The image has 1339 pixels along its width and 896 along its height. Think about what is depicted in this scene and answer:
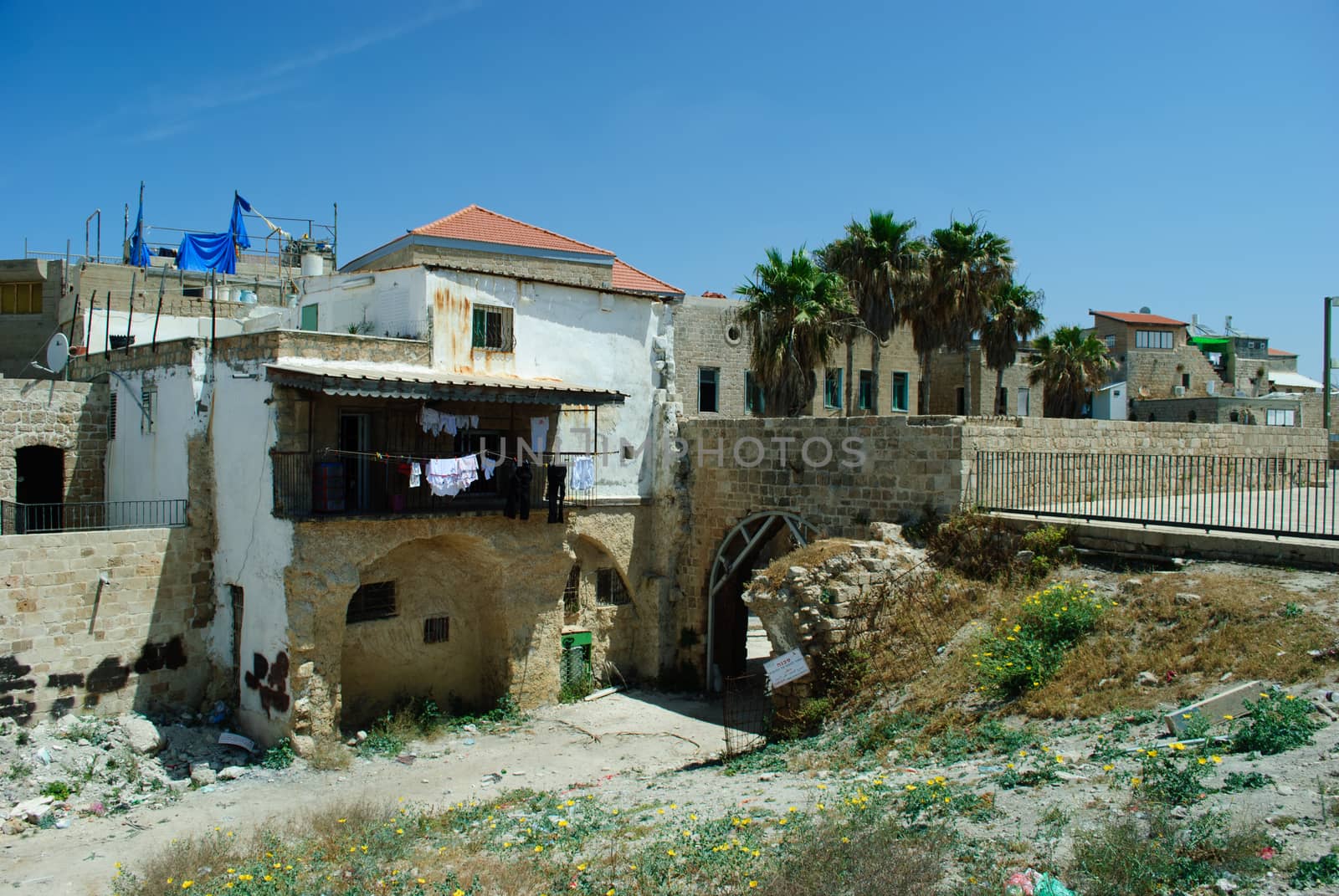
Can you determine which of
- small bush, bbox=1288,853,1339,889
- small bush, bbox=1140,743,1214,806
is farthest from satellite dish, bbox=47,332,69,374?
small bush, bbox=1288,853,1339,889

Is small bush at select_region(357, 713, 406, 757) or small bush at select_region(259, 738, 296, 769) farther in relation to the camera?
small bush at select_region(357, 713, 406, 757)

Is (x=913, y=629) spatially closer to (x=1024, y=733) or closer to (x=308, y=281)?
(x=1024, y=733)

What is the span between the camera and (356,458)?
59.9 ft

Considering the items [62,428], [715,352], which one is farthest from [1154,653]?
[62,428]

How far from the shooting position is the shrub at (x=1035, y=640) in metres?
11.9

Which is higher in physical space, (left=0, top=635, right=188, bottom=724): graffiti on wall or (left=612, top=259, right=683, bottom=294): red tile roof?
(left=612, top=259, right=683, bottom=294): red tile roof

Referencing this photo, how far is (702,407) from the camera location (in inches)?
1222

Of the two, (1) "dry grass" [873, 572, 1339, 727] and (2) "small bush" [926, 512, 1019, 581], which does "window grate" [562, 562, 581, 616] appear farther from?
(1) "dry grass" [873, 572, 1339, 727]

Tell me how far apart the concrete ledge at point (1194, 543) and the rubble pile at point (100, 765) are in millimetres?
14059

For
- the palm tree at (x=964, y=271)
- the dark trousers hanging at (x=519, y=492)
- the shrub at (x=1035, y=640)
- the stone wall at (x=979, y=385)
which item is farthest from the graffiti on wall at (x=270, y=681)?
the stone wall at (x=979, y=385)

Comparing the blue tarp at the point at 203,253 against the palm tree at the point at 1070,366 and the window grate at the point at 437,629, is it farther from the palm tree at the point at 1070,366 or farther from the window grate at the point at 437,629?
the palm tree at the point at 1070,366

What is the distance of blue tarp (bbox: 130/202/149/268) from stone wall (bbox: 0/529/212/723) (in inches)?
638

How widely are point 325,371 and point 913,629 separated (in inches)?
410

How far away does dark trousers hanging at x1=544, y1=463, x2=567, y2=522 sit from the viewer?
64.0ft
